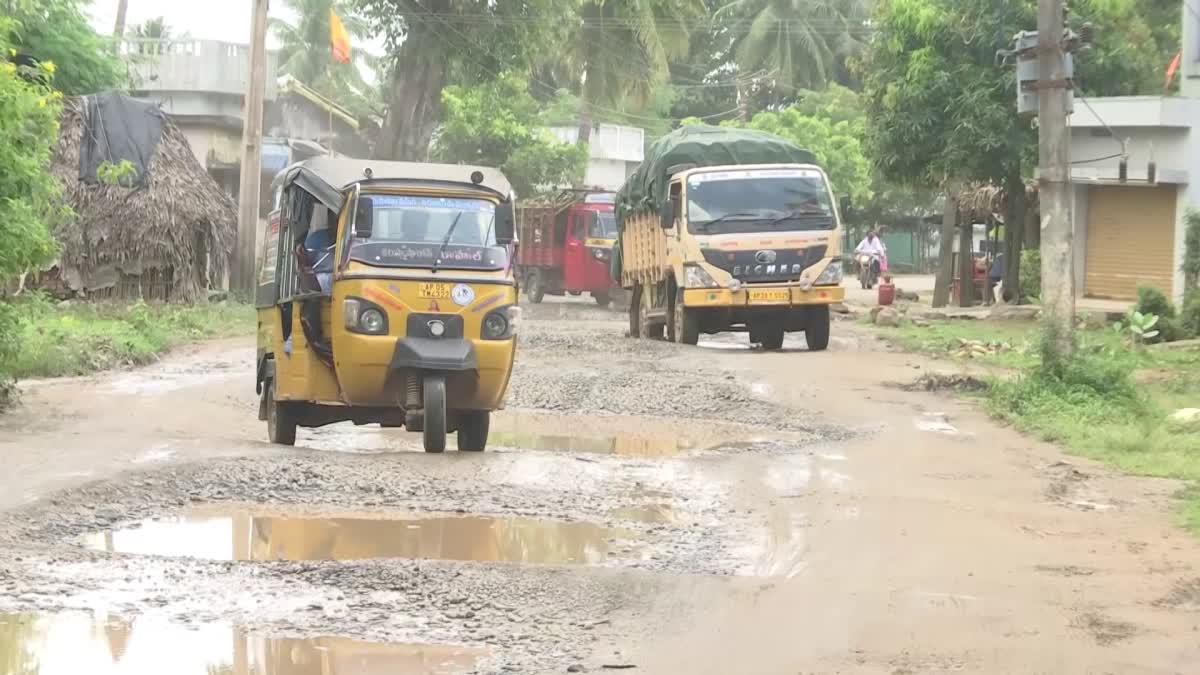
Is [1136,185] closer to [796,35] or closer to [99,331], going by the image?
[99,331]

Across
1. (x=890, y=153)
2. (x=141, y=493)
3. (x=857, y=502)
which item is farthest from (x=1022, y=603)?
(x=890, y=153)

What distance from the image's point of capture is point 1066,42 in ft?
48.9

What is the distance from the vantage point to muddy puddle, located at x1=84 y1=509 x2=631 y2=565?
25.8ft

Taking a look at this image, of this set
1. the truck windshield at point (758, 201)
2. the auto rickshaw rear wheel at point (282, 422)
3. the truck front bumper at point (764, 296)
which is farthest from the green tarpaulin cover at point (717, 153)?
the auto rickshaw rear wheel at point (282, 422)

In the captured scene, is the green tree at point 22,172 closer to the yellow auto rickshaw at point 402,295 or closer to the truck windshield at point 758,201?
the yellow auto rickshaw at point 402,295

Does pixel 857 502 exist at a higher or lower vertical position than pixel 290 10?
lower

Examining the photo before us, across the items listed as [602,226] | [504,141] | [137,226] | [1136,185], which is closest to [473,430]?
[137,226]

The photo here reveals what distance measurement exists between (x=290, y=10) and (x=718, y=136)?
40.8 meters

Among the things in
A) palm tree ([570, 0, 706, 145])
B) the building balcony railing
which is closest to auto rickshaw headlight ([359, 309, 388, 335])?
the building balcony railing

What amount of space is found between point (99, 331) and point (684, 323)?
7.78 meters

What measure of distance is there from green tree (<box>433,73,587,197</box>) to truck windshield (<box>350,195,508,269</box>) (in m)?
32.6

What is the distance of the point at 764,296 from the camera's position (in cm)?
2028

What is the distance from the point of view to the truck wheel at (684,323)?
69.4 feet

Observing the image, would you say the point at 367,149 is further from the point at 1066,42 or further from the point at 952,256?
the point at 1066,42
